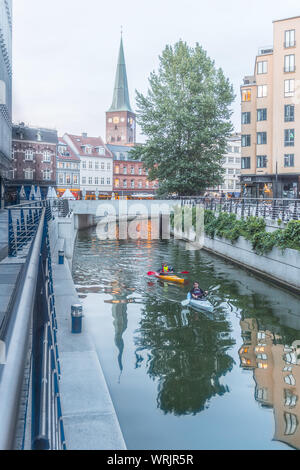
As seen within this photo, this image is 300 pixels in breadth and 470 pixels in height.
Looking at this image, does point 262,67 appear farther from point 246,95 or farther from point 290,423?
point 290,423

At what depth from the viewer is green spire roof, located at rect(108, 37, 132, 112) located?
446 feet

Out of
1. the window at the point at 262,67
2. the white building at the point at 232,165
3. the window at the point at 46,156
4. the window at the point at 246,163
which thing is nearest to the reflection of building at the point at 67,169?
the window at the point at 46,156

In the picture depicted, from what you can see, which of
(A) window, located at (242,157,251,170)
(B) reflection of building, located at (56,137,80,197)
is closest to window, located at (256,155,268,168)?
(A) window, located at (242,157,251,170)

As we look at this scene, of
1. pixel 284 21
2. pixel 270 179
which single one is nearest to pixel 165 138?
pixel 270 179

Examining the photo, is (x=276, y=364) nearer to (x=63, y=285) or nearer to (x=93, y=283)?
(x=63, y=285)

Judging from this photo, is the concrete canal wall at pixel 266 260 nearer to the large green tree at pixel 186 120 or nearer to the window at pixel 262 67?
the large green tree at pixel 186 120

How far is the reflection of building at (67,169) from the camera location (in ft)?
287

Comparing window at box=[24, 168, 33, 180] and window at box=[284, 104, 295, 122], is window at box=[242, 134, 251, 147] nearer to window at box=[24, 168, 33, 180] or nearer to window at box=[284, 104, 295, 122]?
window at box=[284, 104, 295, 122]

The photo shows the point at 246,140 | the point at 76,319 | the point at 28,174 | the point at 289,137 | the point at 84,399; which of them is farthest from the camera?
the point at 28,174

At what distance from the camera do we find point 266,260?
82.9 feet

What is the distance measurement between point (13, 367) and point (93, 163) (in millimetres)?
95484

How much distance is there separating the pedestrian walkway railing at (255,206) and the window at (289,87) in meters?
16.7

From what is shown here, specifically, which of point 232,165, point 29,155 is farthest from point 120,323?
point 232,165

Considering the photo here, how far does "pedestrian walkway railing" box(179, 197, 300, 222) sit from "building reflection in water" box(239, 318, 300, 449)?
10.6m
